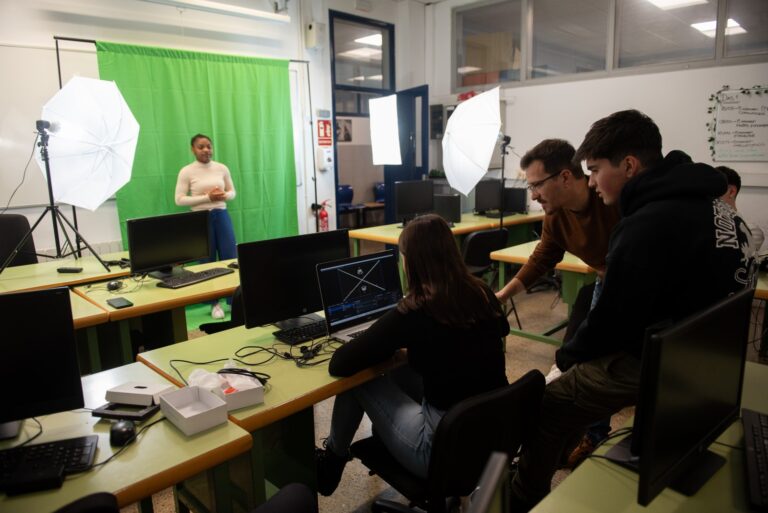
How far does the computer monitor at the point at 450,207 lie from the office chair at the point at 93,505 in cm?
501

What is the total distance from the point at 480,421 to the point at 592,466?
0.98 ft

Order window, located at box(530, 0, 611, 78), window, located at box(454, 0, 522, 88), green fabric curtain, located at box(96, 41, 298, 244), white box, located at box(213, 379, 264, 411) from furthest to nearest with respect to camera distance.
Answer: window, located at box(454, 0, 522, 88) < window, located at box(530, 0, 611, 78) < green fabric curtain, located at box(96, 41, 298, 244) < white box, located at box(213, 379, 264, 411)

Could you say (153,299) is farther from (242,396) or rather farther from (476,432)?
(476,432)

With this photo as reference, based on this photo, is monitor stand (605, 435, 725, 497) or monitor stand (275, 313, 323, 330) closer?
monitor stand (605, 435, 725, 497)

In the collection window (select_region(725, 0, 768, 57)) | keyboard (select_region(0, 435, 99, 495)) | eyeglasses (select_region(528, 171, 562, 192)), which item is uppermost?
window (select_region(725, 0, 768, 57))

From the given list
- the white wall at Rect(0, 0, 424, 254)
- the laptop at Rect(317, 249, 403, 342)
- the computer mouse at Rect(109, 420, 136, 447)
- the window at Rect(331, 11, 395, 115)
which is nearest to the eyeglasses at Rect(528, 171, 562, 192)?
the laptop at Rect(317, 249, 403, 342)

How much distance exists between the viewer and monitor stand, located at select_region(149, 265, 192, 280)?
130 inches

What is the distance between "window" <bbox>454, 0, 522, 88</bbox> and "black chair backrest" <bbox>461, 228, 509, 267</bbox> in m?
3.00

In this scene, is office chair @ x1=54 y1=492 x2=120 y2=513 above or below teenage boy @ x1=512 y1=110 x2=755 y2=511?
below

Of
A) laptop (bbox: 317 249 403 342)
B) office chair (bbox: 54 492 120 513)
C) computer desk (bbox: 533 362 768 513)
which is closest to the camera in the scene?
office chair (bbox: 54 492 120 513)

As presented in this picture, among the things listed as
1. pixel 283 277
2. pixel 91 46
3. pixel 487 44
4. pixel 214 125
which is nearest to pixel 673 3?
pixel 487 44

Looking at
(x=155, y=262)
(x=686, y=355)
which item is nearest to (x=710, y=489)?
(x=686, y=355)

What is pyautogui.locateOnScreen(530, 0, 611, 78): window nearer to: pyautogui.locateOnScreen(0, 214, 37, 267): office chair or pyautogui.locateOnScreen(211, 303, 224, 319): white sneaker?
pyautogui.locateOnScreen(211, 303, 224, 319): white sneaker

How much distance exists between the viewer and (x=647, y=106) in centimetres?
566
